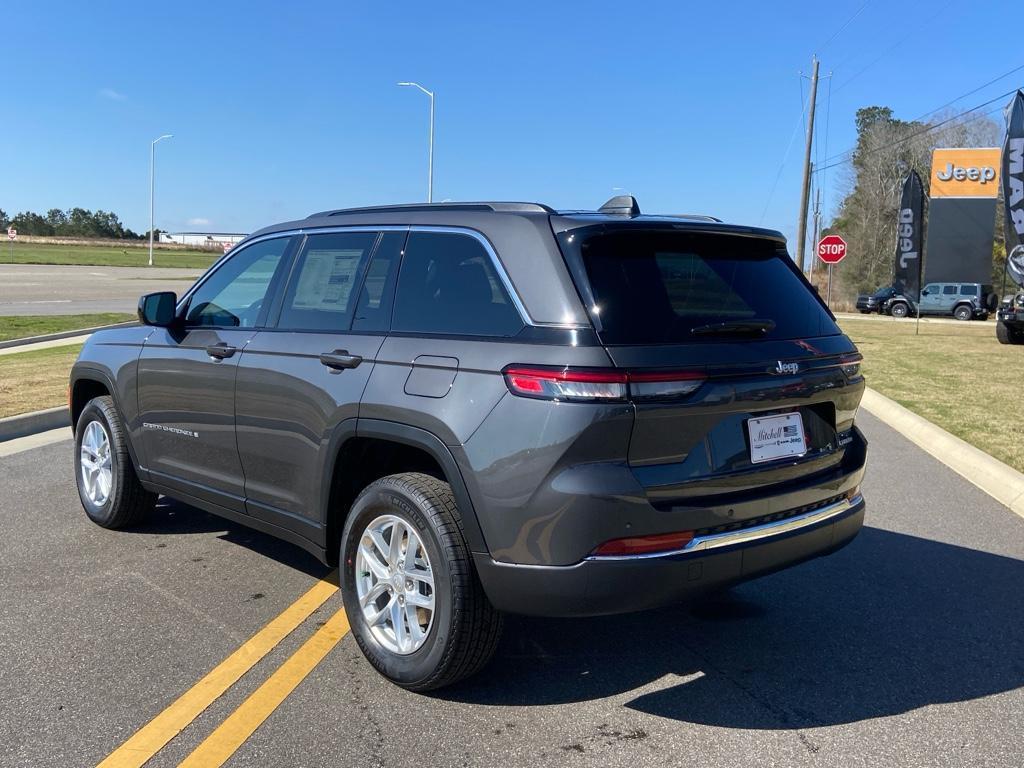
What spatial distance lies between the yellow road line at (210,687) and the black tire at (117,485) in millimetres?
1580

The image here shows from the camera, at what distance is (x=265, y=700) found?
347 centimetres

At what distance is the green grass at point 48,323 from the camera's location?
17477 mm

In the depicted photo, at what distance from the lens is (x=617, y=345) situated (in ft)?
10.3

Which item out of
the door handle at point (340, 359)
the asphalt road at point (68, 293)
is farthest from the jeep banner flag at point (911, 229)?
the door handle at point (340, 359)

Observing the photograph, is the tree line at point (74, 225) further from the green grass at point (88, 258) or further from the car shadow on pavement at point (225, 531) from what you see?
the car shadow on pavement at point (225, 531)

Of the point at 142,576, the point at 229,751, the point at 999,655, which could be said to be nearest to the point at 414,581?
the point at 229,751

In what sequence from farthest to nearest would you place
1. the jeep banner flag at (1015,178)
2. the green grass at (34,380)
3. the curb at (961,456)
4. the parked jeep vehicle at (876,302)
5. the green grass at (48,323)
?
the parked jeep vehicle at (876,302) → the jeep banner flag at (1015,178) → the green grass at (48,323) → the green grass at (34,380) → the curb at (961,456)

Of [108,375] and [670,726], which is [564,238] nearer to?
[670,726]

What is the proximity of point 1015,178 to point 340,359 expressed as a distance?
75.7ft

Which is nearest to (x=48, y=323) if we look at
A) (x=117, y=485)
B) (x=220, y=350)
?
(x=117, y=485)

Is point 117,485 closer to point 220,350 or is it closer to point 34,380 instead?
point 220,350

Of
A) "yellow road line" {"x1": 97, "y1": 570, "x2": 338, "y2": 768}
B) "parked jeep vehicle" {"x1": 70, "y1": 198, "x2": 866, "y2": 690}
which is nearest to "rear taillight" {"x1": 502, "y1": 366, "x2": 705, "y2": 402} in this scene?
"parked jeep vehicle" {"x1": 70, "y1": 198, "x2": 866, "y2": 690}

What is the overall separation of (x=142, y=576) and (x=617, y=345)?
3.15 meters

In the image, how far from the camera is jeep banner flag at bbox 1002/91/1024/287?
2214 centimetres
